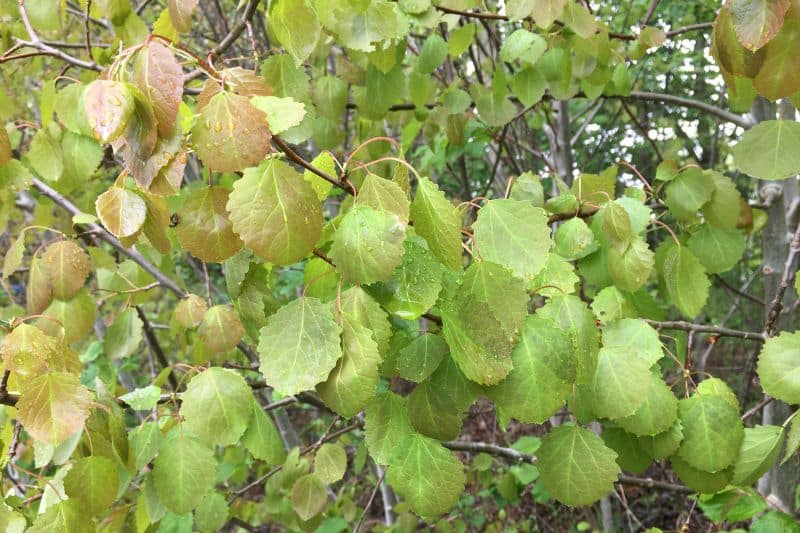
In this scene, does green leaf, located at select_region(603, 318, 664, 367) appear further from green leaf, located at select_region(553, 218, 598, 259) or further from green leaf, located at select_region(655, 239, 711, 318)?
green leaf, located at select_region(655, 239, 711, 318)

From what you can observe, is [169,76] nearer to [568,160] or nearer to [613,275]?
[613,275]

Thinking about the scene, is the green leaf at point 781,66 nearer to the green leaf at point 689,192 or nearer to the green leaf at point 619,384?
the green leaf at point 619,384

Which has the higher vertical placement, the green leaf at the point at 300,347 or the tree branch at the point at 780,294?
the green leaf at the point at 300,347

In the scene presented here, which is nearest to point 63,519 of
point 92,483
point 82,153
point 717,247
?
point 92,483

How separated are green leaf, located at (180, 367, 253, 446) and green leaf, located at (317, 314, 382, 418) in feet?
1.19

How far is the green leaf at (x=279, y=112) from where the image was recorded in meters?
0.64

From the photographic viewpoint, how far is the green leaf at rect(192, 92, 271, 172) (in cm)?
62

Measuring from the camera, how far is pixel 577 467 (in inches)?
37.2

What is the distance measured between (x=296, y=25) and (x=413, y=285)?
16.8 inches

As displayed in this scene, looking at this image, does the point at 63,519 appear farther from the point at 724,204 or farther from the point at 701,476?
the point at 724,204

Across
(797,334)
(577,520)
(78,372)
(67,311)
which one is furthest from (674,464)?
(577,520)

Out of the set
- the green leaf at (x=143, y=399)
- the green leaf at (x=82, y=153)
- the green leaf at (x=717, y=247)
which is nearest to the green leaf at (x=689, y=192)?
the green leaf at (x=717, y=247)

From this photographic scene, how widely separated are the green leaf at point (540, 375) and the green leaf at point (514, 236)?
9 centimetres

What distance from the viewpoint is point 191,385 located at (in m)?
1.04
